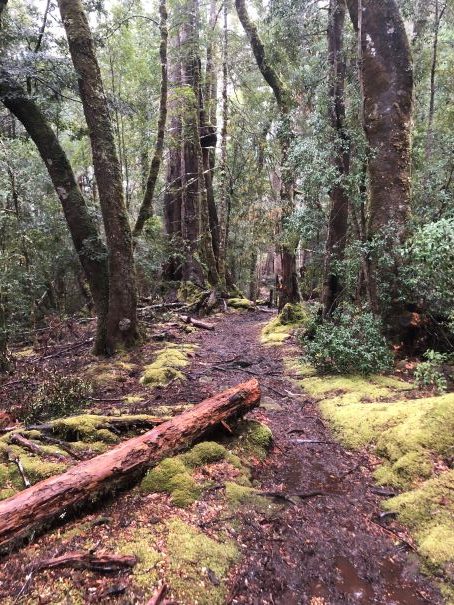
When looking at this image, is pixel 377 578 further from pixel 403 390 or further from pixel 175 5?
pixel 175 5

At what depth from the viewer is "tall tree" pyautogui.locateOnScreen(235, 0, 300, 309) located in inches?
470

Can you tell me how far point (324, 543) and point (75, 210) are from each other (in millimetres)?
8199

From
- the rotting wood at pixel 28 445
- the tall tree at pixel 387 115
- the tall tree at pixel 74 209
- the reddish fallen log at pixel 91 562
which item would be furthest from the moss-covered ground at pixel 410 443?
the tall tree at pixel 74 209

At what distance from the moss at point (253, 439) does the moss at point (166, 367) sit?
2395mm

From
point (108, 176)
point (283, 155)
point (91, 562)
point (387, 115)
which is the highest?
point (283, 155)

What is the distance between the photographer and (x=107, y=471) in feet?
10.9

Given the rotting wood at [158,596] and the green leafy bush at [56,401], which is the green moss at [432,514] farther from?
the green leafy bush at [56,401]

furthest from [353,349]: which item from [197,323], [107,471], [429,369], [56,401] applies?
[197,323]

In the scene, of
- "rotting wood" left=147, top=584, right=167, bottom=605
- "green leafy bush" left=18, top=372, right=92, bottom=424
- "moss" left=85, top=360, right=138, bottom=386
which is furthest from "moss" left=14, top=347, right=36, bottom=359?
"rotting wood" left=147, top=584, right=167, bottom=605

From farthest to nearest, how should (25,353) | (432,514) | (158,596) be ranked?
(25,353)
(432,514)
(158,596)

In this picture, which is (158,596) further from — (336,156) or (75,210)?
(75,210)

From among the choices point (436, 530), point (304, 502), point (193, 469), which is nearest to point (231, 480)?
point (193, 469)

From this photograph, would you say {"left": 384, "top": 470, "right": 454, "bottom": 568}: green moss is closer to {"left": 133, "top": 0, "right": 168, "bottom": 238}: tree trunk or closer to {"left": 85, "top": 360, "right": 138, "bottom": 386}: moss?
{"left": 85, "top": 360, "right": 138, "bottom": 386}: moss

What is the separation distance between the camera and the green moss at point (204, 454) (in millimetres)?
4047
